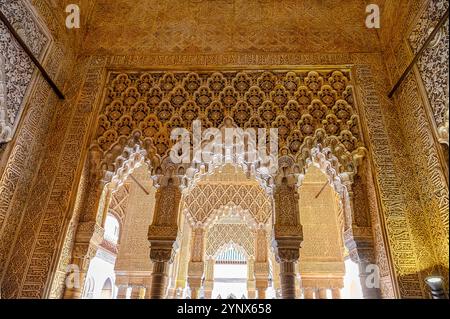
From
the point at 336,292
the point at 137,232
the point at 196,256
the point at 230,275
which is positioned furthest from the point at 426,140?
the point at 230,275

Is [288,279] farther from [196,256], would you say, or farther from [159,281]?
[196,256]

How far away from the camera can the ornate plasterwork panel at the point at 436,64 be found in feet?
9.68

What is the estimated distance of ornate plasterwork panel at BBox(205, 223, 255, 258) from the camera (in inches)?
340

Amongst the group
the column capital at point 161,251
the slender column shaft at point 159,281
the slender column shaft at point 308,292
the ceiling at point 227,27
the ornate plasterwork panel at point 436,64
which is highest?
the ceiling at point 227,27

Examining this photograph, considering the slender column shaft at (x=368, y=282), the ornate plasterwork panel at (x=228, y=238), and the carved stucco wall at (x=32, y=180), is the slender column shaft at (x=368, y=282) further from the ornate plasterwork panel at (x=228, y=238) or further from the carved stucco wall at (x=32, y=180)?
the ornate plasterwork panel at (x=228, y=238)

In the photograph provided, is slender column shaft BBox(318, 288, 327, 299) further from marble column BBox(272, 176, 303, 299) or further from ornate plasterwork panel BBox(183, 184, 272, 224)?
marble column BBox(272, 176, 303, 299)

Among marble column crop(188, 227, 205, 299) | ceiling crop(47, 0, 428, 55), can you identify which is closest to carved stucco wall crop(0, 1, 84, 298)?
ceiling crop(47, 0, 428, 55)

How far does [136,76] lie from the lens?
4371 millimetres

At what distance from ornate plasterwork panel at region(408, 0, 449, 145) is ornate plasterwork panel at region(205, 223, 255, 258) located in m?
6.10

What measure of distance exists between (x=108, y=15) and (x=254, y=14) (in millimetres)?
2051

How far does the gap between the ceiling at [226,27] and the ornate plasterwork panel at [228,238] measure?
5.36m

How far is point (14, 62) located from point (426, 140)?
161 inches

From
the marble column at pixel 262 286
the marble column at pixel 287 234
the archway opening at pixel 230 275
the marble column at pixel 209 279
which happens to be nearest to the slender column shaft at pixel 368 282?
the marble column at pixel 287 234
